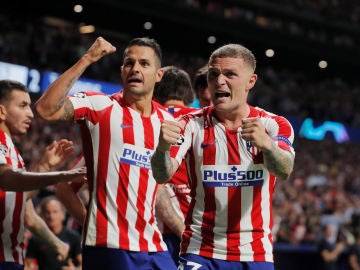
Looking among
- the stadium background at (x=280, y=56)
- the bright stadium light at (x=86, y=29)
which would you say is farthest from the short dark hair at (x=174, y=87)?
the bright stadium light at (x=86, y=29)

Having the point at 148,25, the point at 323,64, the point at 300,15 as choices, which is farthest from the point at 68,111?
the point at 323,64

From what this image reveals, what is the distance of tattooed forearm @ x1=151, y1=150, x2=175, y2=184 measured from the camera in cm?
343

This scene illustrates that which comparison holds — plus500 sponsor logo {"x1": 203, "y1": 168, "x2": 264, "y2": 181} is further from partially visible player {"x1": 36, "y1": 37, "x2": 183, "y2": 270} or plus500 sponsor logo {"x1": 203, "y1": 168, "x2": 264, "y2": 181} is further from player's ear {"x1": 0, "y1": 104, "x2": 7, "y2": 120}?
player's ear {"x1": 0, "y1": 104, "x2": 7, "y2": 120}

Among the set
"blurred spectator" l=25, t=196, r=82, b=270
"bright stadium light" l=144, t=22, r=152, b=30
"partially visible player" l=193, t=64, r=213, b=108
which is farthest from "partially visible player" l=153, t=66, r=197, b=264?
"bright stadium light" l=144, t=22, r=152, b=30

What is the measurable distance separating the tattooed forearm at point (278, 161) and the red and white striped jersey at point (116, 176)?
979 millimetres

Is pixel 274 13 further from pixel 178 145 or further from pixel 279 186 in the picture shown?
pixel 178 145

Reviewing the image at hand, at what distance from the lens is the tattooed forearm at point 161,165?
135 inches

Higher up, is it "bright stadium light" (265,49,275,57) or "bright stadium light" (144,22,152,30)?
"bright stadium light" (144,22,152,30)

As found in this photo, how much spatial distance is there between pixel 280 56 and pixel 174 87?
2720 centimetres

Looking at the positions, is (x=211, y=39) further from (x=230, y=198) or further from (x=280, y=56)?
(x=230, y=198)

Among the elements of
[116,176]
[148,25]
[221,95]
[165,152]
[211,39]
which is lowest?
[116,176]

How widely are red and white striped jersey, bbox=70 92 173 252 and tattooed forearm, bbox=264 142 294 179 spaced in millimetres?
979

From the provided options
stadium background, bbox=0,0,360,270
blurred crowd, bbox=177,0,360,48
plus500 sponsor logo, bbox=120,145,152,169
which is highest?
blurred crowd, bbox=177,0,360,48

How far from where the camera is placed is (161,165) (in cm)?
345
